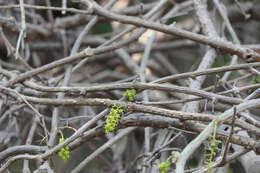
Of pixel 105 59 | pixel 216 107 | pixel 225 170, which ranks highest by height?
pixel 105 59

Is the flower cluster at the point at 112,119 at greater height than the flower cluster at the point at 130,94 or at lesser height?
lesser

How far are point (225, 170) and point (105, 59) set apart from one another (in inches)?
46.7

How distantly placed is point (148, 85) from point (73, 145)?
259 millimetres

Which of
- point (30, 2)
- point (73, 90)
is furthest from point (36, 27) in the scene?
point (73, 90)

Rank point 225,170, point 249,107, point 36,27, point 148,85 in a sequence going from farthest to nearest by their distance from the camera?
point 36,27, point 225,170, point 148,85, point 249,107

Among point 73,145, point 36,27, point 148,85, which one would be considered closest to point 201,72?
point 148,85

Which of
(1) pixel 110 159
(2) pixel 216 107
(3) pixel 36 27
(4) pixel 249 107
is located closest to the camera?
(4) pixel 249 107

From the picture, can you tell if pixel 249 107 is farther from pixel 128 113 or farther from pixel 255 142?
pixel 128 113

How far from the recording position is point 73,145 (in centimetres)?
94

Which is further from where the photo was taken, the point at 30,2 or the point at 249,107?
the point at 30,2

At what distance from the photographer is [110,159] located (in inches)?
60.2

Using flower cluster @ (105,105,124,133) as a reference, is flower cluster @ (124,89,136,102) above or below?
above

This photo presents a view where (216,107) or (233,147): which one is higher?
(216,107)

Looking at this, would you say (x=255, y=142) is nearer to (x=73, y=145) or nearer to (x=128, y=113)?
(x=128, y=113)
